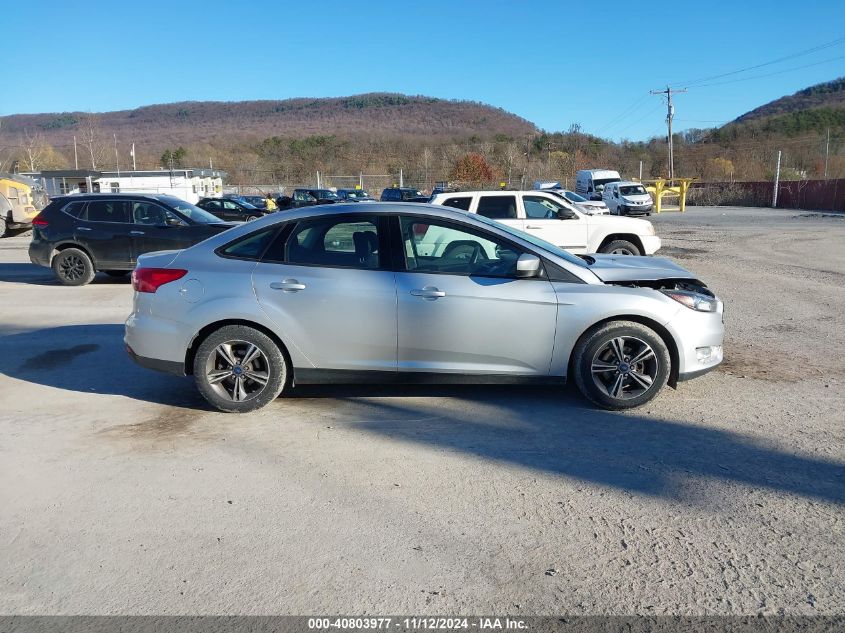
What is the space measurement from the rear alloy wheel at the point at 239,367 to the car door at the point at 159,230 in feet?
24.5

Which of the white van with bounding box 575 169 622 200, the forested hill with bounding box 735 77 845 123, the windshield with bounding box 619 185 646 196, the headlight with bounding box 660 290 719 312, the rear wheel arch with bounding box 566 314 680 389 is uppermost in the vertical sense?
the forested hill with bounding box 735 77 845 123

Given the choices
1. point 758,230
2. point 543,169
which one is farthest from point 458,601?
point 543,169

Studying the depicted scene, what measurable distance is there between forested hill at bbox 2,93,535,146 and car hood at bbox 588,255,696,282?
113197mm

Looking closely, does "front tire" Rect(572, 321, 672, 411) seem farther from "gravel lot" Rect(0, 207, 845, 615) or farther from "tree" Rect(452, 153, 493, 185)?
"tree" Rect(452, 153, 493, 185)

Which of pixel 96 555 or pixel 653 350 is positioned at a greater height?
pixel 653 350

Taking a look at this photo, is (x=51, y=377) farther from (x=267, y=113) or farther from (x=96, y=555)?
(x=267, y=113)

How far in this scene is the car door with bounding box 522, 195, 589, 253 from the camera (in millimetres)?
13102

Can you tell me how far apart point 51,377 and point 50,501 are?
9.84ft

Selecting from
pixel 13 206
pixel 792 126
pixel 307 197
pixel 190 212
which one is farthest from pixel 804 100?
pixel 190 212

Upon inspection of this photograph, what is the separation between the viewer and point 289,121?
146875mm

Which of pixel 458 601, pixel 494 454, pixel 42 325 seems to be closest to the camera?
pixel 458 601

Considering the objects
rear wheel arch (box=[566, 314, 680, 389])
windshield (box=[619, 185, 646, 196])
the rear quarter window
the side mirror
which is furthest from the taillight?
windshield (box=[619, 185, 646, 196])

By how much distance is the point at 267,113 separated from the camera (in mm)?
154375

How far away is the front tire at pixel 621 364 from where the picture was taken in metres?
5.29
